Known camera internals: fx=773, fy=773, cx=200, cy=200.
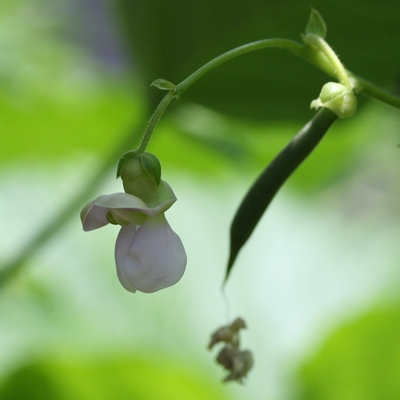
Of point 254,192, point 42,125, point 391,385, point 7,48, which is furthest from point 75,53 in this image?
point 254,192

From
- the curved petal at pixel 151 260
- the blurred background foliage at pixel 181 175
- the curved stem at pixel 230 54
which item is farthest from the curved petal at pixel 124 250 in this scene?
the blurred background foliage at pixel 181 175

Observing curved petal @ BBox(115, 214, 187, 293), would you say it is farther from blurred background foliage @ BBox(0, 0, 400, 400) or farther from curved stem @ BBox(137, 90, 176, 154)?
blurred background foliage @ BBox(0, 0, 400, 400)

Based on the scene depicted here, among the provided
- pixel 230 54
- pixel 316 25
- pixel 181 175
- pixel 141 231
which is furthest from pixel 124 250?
pixel 181 175

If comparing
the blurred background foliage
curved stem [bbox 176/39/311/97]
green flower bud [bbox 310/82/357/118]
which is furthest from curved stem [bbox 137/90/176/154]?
the blurred background foliage

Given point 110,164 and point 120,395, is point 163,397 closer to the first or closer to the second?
point 120,395

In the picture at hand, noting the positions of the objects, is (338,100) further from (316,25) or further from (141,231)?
(141,231)

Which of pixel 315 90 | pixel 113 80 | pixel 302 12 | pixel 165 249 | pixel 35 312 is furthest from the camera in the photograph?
pixel 113 80

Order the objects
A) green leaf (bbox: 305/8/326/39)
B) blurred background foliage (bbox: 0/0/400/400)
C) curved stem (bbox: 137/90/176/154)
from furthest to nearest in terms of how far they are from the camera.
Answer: blurred background foliage (bbox: 0/0/400/400) < green leaf (bbox: 305/8/326/39) < curved stem (bbox: 137/90/176/154)
